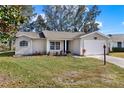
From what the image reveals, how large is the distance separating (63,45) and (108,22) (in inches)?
404

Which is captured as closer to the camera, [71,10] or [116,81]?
[116,81]

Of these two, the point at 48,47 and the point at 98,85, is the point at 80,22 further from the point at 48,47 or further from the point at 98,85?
the point at 98,85

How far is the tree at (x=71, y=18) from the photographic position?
129 ft

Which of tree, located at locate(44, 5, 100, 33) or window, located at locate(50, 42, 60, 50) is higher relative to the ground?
tree, located at locate(44, 5, 100, 33)

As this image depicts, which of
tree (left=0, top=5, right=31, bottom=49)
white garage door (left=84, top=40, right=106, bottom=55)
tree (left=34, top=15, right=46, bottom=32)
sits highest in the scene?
tree (left=34, top=15, right=46, bottom=32)

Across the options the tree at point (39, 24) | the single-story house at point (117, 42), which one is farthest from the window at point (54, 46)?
the tree at point (39, 24)

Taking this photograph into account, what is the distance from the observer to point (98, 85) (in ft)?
27.9

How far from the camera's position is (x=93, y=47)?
80.4 feet

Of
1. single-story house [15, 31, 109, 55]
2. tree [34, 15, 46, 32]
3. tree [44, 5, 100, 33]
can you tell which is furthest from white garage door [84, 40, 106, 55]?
tree [34, 15, 46, 32]

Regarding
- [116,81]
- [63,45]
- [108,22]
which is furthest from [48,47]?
[116,81]

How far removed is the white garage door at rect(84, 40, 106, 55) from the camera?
24.1 meters

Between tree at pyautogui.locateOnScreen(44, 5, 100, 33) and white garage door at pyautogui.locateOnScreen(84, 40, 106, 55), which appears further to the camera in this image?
tree at pyautogui.locateOnScreen(44, 5, 100, 33)

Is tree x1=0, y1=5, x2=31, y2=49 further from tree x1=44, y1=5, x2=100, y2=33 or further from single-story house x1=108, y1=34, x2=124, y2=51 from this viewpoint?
tree x1=44, y1=5, x2=100, y2=33

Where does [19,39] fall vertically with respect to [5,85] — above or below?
above
